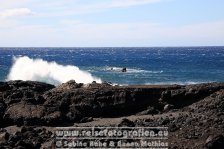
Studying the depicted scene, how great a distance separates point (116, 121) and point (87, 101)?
265 centimetres

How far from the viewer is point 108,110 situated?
2650 cm

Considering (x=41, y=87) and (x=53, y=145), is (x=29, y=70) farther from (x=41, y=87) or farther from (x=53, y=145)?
(x=53, y=145)

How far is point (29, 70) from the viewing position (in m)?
71.1

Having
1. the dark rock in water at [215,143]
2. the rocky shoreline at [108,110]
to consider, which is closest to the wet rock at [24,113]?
the rocky shoreline at [108,110]

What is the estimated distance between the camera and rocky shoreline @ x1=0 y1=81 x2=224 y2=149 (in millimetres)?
22281

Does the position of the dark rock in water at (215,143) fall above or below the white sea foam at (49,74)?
above

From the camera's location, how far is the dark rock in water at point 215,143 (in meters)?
20.0

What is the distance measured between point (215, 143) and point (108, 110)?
764 cm

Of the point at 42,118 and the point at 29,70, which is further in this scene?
the point at 29,70

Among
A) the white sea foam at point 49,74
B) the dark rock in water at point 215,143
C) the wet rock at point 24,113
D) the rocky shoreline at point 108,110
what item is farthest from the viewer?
the white sea foam at point 49,74

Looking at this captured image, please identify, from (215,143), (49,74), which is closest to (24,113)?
(215,143)

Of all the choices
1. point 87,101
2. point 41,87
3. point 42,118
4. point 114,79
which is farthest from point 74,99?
point 114,79

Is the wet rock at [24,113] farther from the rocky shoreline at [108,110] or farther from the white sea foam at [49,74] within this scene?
the white sea foam at [49,74]

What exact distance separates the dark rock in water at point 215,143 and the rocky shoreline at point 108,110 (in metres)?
0.76
